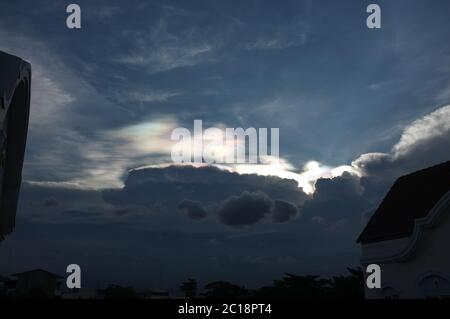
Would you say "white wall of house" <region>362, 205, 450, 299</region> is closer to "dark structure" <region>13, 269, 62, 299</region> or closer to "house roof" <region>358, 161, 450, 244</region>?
"house roof" <region>358, 161, 450, 244</region>

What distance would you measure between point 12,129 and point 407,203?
20.8 m

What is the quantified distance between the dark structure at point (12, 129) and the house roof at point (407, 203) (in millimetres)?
18887

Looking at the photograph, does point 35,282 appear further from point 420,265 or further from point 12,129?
point 420,265

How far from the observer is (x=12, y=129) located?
2042 centimetres

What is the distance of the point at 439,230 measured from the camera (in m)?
20.4

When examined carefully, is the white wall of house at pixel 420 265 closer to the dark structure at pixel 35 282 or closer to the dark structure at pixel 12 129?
the dark structure at pixel 12 129

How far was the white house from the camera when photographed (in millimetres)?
20344

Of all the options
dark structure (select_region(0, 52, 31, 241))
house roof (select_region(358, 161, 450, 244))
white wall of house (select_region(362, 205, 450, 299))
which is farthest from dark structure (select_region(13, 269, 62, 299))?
white wall of house (select_region(362, 205, 450, 299))

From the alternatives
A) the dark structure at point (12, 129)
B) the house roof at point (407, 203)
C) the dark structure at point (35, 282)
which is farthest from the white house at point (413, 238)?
the dark structure at point (35, 282)

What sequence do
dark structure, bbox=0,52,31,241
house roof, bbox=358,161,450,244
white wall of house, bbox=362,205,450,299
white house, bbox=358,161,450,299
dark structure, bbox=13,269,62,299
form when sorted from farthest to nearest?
dark structure, bbox=13,269,62,299, house roof, bbox=358,161,450,244, white house, bbox=358,161,450,299, white wall of house, bbox=362,205,450,299, dark structure, bbox=0,52,31,241

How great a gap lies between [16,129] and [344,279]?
139 ft

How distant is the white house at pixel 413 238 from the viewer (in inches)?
801

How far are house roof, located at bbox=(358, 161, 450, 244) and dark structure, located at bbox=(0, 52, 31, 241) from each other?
18.9 meters
